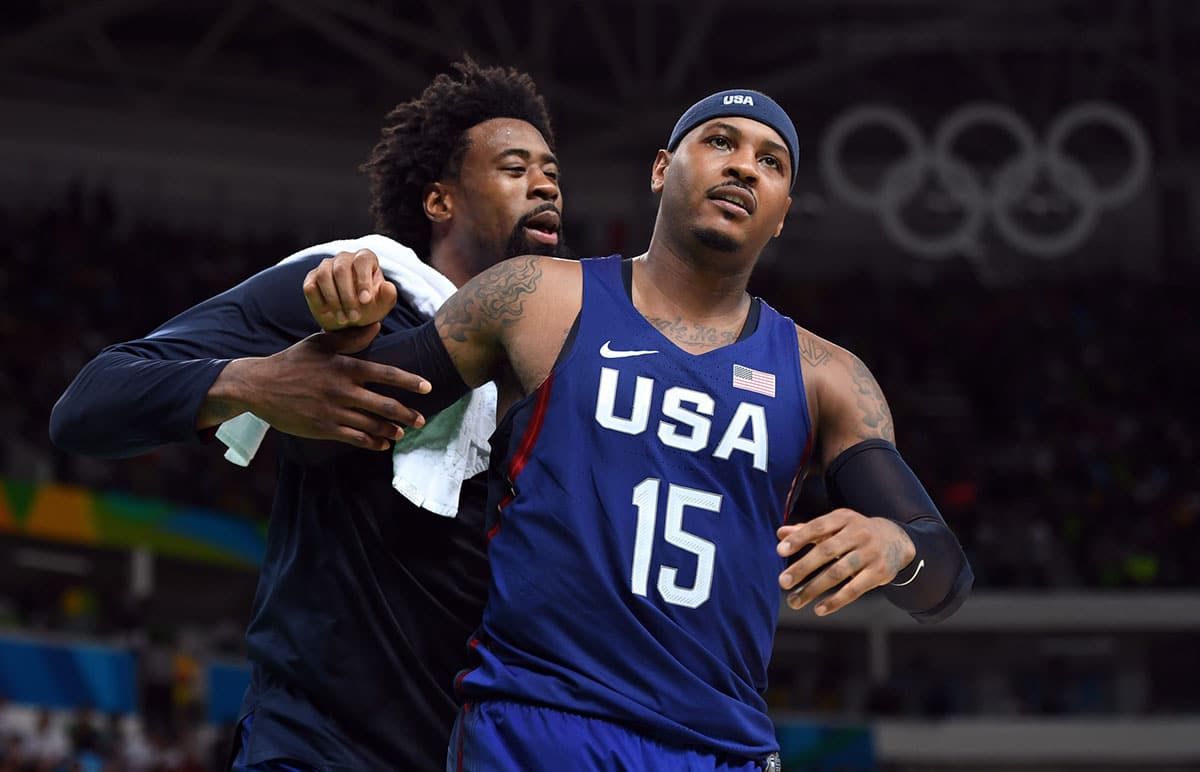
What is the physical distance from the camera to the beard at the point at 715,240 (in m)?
3.09

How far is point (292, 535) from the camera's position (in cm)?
352

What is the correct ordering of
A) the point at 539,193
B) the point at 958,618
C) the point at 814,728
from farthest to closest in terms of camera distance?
the point at 958,618
the point at 814,728
the point at 539,193

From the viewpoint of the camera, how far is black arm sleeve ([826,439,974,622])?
2.86 metres

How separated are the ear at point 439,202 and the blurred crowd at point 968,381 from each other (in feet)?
39.4

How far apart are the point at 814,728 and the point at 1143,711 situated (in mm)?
4536

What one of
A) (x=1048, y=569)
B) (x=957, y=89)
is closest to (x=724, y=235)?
(x=1048, y=569)

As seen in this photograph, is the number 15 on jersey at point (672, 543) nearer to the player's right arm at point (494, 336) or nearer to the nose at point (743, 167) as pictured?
the player's right arm at point (494, 336)

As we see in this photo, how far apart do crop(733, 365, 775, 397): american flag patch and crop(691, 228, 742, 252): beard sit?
0.26 meters

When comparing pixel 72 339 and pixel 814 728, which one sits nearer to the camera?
pixel 72 339

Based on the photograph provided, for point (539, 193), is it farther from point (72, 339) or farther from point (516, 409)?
point (72, 339)

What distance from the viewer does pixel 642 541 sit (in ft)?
9.33

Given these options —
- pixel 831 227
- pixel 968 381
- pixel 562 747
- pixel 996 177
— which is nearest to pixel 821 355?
pixel 562 747

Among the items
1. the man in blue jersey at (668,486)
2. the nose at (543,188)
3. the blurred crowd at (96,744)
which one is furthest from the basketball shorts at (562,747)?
the blurred crowd at (96,744)

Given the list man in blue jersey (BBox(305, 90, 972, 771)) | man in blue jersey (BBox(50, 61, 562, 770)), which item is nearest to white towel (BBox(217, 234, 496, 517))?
man in blue jersey (BBox(50, 61, 562, 770))
